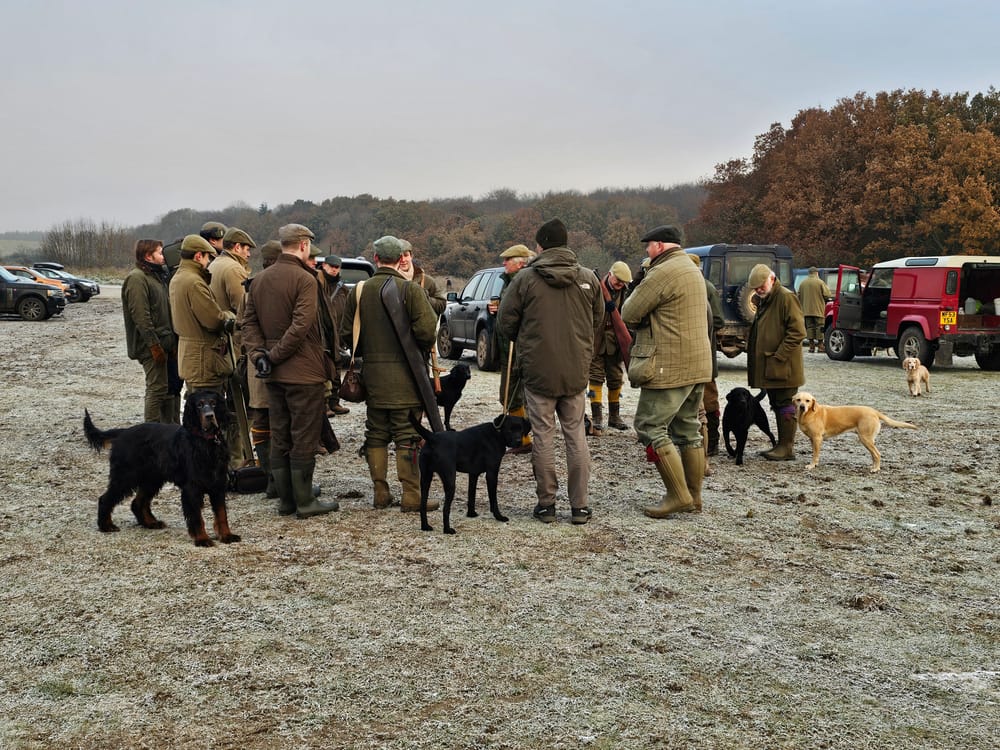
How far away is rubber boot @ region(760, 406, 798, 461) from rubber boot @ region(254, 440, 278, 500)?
4.78m

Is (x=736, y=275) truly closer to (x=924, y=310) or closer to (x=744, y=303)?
(x=744, y=303)

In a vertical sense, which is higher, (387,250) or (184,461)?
(387,250)

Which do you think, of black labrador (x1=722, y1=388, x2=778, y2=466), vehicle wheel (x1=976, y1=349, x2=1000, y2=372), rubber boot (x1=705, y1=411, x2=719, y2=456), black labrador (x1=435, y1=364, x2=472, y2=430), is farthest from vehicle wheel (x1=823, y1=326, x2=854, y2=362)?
black labrador (x1=435, y1=364, x2=472, y2=430)

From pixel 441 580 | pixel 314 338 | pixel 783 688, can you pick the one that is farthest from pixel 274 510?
pixel 783 688

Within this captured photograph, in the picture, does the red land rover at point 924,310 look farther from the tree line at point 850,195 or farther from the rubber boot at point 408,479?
the tree line at point 850,195

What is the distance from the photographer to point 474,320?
1584cm

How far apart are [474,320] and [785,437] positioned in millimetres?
8415

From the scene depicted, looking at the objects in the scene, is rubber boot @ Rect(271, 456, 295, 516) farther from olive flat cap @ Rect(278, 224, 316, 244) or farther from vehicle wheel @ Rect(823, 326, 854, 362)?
vehicle wheel @ Rect(823, 326, 854, 362)

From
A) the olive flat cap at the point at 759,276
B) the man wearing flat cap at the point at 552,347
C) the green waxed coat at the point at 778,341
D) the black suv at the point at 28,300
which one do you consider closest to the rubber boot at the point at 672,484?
the man wearing flat cap at the point at 552,347

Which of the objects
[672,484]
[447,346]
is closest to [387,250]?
[672,484]

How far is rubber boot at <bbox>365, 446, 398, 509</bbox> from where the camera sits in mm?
6242

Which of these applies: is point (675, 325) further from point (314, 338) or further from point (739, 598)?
point (314, 338)

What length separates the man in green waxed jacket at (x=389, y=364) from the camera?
19.9 feet

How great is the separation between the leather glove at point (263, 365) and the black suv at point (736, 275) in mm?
11658
